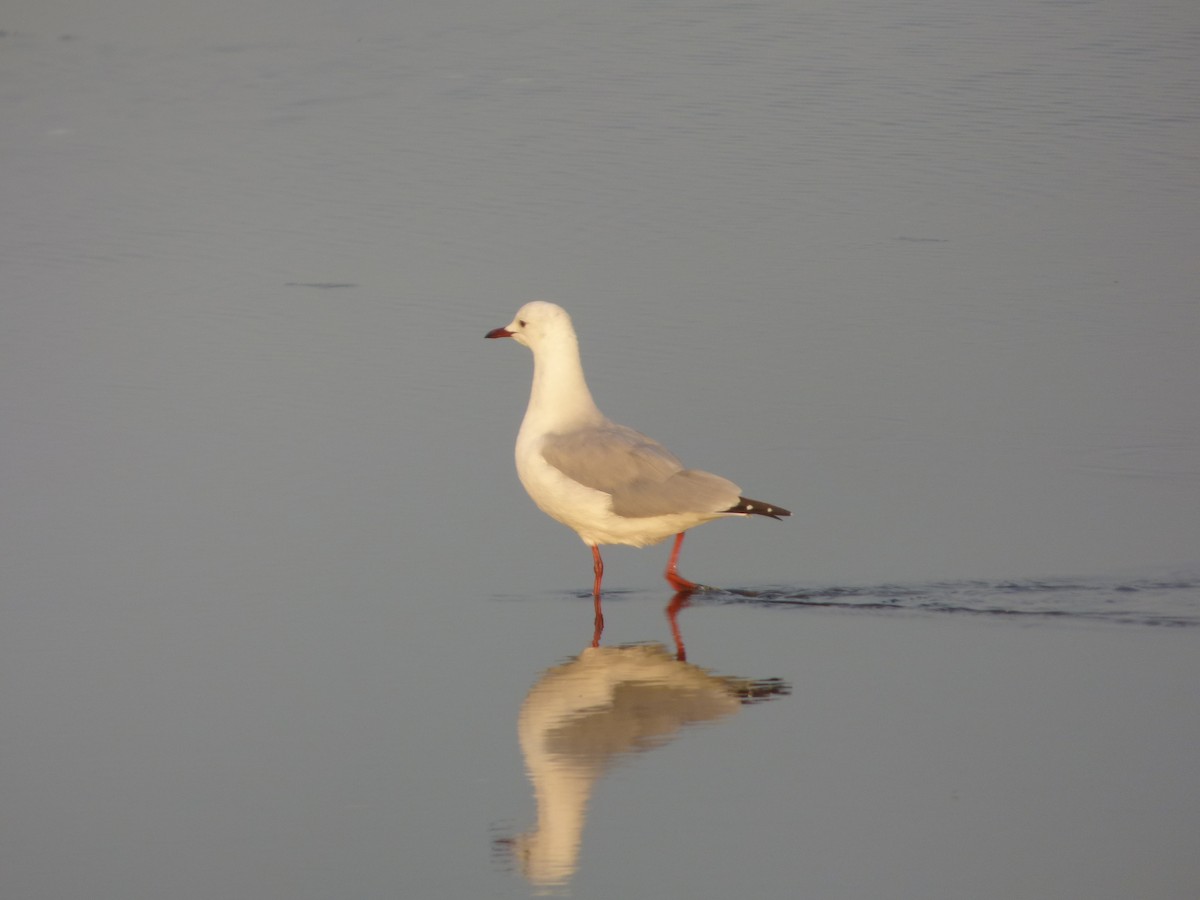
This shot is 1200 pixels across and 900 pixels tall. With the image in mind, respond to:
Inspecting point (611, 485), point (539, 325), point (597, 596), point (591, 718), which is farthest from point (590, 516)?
point (591, 718)

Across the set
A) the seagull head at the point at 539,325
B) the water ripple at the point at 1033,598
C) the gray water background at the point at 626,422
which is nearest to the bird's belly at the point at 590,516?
the gray water background at the point at 626,422

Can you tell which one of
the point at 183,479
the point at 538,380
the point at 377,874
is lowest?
the point at 377,874

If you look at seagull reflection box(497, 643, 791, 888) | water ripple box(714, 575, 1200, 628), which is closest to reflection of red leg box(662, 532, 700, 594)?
water ripple box(714, 575, 1200, 628)

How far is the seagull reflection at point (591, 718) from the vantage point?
4.46 meters

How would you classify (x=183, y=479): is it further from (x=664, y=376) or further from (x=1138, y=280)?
(x=1138, y=280)

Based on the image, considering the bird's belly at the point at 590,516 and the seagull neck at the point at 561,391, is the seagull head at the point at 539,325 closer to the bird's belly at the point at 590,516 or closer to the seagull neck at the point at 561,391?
the seagull neck at the point at 561,391

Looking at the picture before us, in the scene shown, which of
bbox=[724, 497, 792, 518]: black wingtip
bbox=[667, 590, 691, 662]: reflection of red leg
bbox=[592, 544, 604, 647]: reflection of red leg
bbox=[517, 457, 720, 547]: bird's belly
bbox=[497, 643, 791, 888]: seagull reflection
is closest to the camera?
bbox=[497, 643, 791, 888]: seagull reflection

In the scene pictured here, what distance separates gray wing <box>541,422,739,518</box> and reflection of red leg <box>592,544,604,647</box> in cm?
19

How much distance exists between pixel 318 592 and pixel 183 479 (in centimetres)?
132

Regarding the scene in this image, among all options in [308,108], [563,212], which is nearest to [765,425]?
[563,212]

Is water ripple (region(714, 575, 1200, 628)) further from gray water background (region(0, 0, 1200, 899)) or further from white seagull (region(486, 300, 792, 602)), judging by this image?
white seagull (region(486, 300, 792, 602))

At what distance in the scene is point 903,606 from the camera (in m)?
6.15

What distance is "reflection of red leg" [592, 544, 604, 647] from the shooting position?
6.02 m

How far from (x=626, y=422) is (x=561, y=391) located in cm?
88
